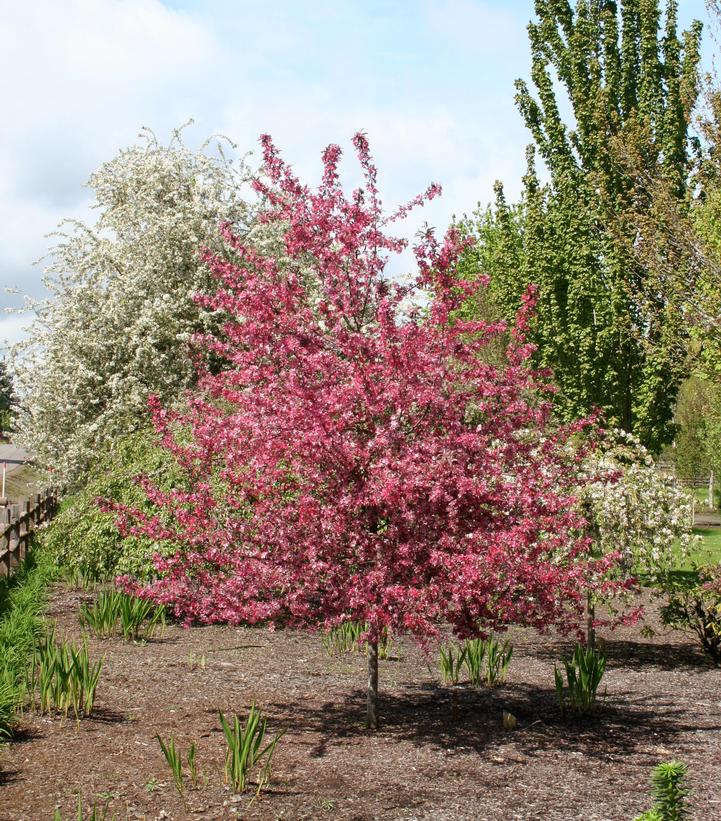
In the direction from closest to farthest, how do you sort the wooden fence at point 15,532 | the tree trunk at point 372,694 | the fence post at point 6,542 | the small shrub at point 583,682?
the tree trunk at point 372,694 → the small shrub at point 583,682 → the fence post at point 6,542 → the wooden fence at point 15,532

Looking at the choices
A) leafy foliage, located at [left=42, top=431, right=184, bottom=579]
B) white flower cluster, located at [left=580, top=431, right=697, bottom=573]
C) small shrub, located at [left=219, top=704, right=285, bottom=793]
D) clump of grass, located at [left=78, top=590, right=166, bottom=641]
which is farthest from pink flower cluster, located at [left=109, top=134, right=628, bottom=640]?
leafy foliage, located at [left=42, top=431, right=184, bottom=579]

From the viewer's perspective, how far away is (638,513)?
9.35 metres

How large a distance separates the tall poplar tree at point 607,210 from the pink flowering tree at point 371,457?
681 cm

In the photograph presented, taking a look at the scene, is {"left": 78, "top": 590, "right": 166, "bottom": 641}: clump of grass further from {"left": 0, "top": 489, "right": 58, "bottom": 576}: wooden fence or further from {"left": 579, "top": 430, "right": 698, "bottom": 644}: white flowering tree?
{"left": 579, "top": 430, "right": 698, "bottom": 644}: white flowering tree

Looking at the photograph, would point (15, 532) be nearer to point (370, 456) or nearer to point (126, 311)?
point (126, 311)

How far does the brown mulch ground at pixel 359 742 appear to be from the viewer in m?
4.83

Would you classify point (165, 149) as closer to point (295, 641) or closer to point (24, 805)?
point (295, 641)

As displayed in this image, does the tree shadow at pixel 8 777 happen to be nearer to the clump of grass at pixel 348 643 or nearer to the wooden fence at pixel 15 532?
the clump of grass at pixel 348 643

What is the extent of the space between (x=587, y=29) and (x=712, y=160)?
3956mm

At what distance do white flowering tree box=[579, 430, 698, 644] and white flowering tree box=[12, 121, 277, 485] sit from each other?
27.5ft

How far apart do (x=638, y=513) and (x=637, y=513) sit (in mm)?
15

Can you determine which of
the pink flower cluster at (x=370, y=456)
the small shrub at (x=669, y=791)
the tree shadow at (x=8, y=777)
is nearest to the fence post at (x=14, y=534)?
the pink flower cluster at (x=370, y=456)

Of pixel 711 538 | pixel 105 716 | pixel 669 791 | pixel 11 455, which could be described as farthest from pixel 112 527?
pixel 11 455

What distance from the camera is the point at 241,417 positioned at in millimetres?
5941
